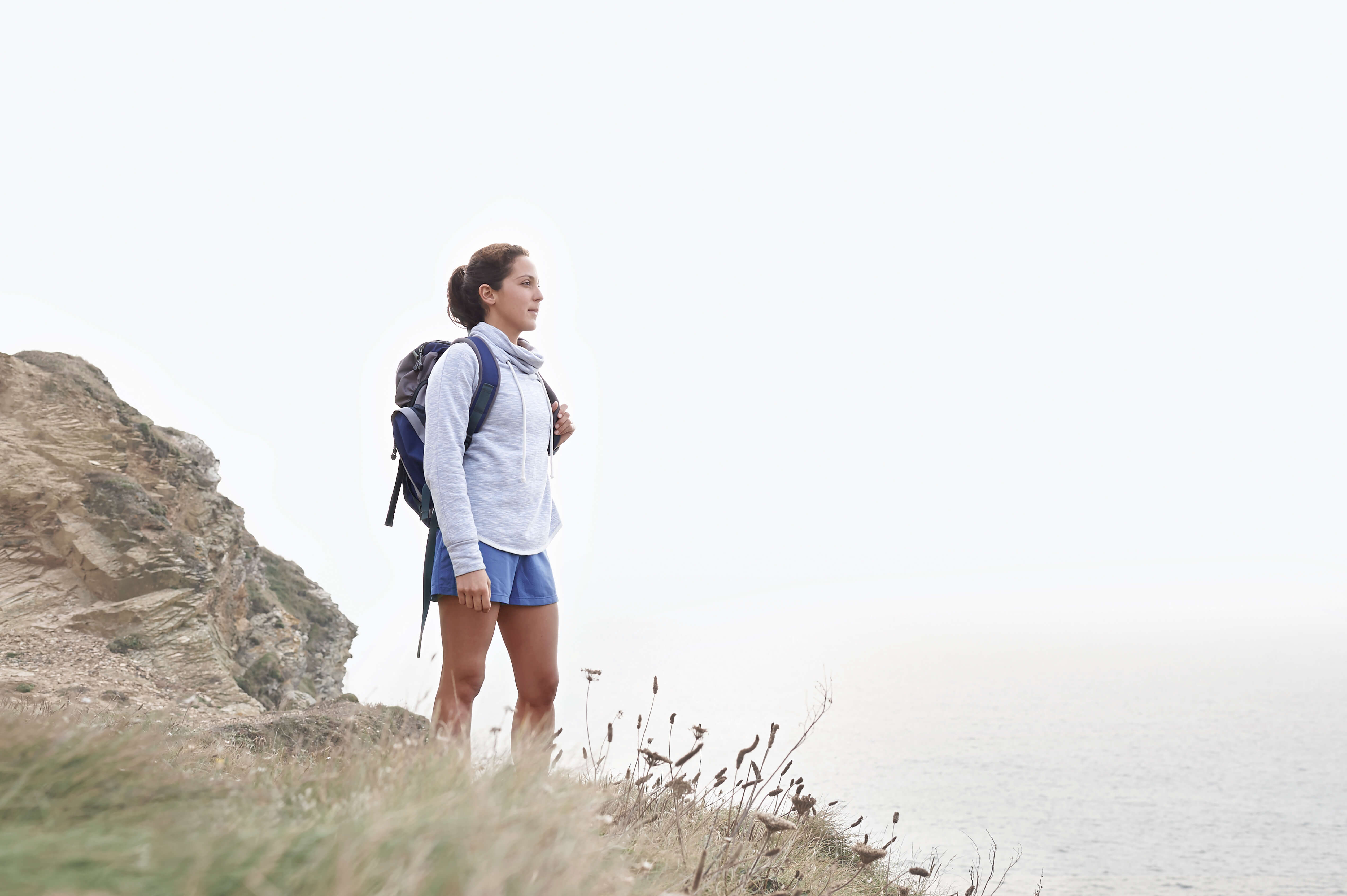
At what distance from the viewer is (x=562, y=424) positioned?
3844mm

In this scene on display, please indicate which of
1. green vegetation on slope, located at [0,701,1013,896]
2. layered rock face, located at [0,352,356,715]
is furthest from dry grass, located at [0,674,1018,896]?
layered rock face, located at [0,352,356,715]

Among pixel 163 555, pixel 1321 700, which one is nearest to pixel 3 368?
pixel 163 555

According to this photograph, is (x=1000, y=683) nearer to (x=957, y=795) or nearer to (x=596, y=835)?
(x=957, y=795)

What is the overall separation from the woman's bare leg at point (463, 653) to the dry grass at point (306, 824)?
12.3 inches

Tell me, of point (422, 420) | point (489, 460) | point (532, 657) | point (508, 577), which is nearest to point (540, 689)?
point (532, 657)

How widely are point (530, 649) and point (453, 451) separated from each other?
827 millimetres

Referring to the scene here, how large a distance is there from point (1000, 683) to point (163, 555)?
10790cm

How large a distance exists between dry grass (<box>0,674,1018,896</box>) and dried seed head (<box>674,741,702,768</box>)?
0.88ft

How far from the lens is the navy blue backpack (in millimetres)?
3330

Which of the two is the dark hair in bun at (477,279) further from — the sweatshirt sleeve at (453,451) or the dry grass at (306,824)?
the dry grass at (306,824)

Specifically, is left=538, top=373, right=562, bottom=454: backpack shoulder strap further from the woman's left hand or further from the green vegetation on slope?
the green vegetation on slope

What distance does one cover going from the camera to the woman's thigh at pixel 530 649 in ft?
10.8

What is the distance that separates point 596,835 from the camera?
235cm

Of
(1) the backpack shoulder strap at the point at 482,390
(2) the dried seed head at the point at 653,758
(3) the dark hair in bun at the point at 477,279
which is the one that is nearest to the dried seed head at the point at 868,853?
(2) the dried seed head at the point at 653,758
